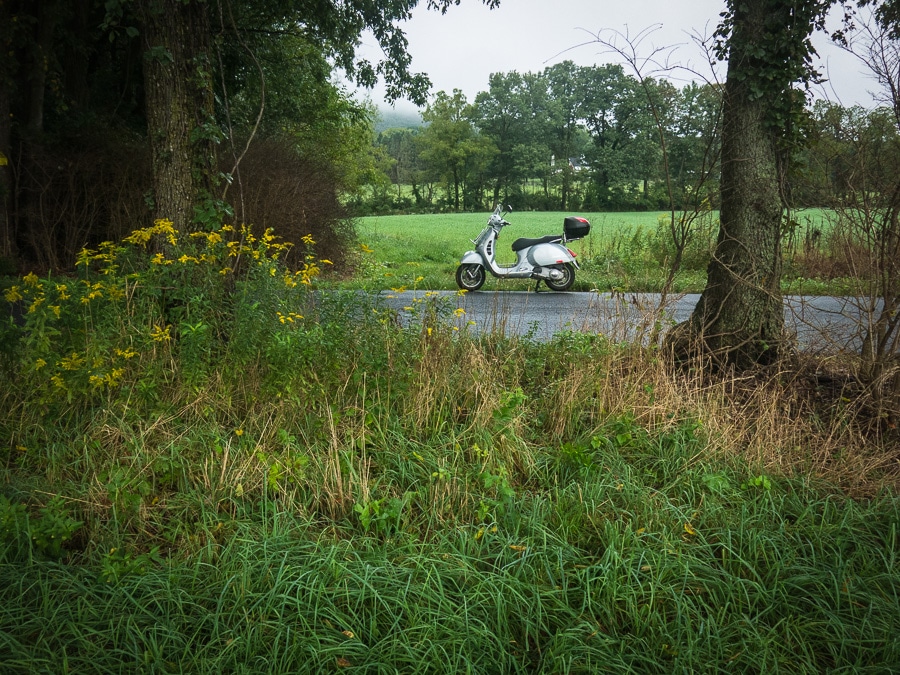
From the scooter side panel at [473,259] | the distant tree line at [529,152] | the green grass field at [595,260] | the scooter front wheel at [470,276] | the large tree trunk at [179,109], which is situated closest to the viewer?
the large tree trunk at [179,109]

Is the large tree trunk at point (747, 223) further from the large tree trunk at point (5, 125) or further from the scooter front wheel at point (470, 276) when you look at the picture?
the large tree trunk at point (5, 125)

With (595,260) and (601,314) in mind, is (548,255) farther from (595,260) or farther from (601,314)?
(601,314)

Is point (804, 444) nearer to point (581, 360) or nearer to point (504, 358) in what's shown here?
point (581, 360)

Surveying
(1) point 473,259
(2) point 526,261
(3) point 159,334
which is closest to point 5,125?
(1) point 473,259

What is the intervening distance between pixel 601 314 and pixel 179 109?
378 cm

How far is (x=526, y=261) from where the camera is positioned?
450 inches

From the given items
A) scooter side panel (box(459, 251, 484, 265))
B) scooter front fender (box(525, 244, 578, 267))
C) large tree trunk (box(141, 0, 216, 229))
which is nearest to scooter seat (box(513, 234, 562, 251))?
scooter front fender (box(525, 244, 578, 267))

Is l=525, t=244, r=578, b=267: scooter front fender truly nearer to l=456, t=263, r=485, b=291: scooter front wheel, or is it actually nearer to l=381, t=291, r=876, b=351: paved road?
l=381, t=291, r=876, b=351: paved road

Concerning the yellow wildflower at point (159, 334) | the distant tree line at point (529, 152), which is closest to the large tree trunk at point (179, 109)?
the yellow wildflower at point (159, 334)

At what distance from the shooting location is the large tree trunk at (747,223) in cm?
519

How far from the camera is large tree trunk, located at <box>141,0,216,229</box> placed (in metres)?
5.48

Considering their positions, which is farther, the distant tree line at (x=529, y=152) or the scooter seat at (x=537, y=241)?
the distant tree line at (x=529, y=152)

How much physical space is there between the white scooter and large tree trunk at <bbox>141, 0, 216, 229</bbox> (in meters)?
6.02

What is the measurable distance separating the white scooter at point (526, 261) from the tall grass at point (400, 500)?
6.29 metres
